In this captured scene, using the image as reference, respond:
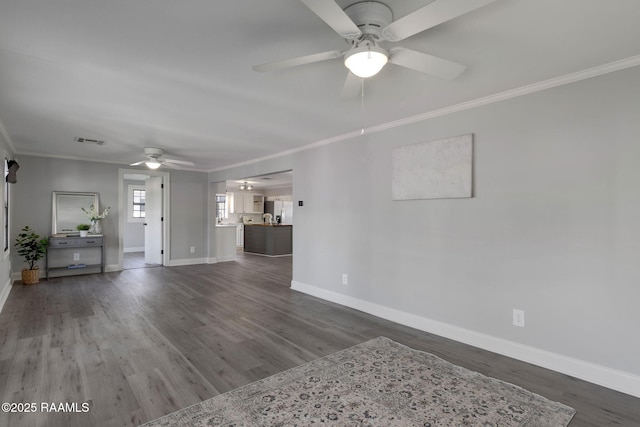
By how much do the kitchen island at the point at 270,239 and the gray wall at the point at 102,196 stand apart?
1.99 m

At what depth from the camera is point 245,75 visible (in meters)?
2.46

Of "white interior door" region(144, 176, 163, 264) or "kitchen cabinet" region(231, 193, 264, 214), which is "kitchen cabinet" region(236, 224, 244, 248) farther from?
"white interior door" region(144, 176, 163, 264)

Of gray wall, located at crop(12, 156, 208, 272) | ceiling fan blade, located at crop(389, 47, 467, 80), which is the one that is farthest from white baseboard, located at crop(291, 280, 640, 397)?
gray wall, located at crop(12, 156, 208, 272)

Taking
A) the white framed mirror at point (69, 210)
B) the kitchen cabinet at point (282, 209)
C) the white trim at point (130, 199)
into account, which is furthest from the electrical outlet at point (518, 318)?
the white trim at point (130, 199)

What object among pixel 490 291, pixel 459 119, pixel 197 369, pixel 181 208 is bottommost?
pixel 197 369

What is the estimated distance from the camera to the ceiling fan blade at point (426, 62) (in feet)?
5.74

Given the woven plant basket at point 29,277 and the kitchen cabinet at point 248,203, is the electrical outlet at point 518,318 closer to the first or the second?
the woven plant basket at point 29,277

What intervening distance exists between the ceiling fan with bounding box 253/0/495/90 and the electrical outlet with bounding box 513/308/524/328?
209cm

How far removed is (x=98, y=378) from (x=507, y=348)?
131 inches

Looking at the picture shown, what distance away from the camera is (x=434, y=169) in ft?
10.8

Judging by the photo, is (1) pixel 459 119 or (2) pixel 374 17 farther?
(1) pixel 459 119

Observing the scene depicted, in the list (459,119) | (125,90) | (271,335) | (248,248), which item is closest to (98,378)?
(271,335)

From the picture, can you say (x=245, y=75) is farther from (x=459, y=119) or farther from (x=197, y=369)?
(x=197, y=369)

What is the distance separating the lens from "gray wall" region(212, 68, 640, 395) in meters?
2.27
